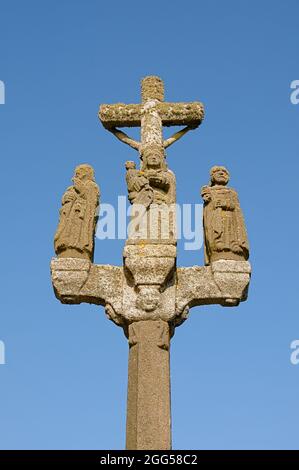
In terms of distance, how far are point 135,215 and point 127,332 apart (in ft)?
5.18

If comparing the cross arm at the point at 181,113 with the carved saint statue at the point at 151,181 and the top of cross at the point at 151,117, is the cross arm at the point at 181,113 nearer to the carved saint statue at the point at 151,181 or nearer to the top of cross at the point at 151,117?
the top of cross at the point at 151,117

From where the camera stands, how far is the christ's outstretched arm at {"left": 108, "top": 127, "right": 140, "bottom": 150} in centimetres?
1356

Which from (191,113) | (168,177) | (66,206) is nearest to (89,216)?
(66,206)

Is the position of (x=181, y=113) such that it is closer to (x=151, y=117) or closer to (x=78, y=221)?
(x=151, y=117)

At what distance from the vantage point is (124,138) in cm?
1372

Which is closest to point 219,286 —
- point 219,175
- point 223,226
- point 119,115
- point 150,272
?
point 223,226

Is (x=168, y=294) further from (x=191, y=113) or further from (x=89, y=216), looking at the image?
(x=191, y=113)

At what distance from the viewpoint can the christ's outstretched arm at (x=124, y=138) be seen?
13562 mm

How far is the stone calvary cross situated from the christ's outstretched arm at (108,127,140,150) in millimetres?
438

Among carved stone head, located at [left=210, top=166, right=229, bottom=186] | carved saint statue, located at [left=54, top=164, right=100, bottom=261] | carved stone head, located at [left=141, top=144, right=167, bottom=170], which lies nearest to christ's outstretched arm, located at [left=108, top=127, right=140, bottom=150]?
carved stone head, located at [left=141, top=144, right=167, bottom=170]

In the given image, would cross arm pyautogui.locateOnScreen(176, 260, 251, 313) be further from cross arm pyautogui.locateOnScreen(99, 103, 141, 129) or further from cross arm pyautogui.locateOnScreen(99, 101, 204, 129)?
cross arm pyautogui.locateOnScreen(99, 103, 141, 129)

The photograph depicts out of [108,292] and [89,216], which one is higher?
[89,216]

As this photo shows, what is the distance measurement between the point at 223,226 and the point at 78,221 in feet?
6.26

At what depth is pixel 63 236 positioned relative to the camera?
41.1 feet
